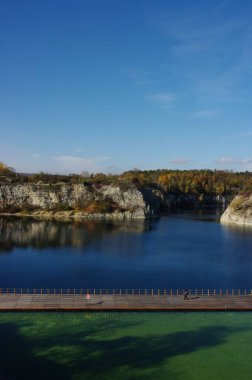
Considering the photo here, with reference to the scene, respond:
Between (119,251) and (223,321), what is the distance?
A: 1756 inches

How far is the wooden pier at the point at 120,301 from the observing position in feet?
157

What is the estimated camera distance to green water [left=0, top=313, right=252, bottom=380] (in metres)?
35.0

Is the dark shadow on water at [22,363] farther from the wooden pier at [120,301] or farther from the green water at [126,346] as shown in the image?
the wooden pier at [120,301]

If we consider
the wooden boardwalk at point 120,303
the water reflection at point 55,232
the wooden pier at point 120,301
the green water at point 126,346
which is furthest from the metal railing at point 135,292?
the water reflection at point 55,232

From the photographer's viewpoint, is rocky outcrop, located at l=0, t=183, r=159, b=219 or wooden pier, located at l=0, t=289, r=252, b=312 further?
rocky outcrop, located at l=0, t=183, r=159, b=219

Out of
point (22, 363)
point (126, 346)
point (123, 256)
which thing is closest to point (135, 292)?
point (126, 346)

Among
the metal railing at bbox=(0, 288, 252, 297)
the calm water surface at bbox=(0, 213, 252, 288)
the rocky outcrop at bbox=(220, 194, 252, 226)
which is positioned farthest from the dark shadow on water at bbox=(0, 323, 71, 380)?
the rocky outcrop at bbox=(220, 194, 252, 226)

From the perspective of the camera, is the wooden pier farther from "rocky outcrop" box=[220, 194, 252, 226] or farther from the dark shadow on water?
"rocky outcrop" box=[220, 194, 252, 226]

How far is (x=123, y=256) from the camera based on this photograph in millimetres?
83812

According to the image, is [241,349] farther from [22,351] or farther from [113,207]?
[113,207]

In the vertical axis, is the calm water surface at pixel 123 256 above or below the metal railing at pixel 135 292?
above

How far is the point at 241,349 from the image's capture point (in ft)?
131

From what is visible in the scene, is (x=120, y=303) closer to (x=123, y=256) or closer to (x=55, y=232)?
(x=123, y=256)

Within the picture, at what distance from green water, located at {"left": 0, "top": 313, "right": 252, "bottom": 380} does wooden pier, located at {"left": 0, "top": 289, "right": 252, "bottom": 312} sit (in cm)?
118
